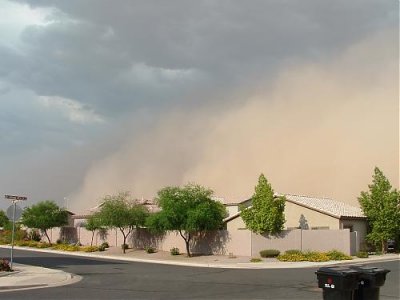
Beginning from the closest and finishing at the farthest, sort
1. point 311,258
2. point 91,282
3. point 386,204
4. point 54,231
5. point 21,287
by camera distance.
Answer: point 21,287 → point 91,282 → point 311,258 → point 386,204 → point 54,231

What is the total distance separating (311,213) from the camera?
45875 millimetres

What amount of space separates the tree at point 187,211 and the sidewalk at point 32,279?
16.4 m

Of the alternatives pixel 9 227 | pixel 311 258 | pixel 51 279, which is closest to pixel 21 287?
pixel 51 279

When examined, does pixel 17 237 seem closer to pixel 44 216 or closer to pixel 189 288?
pixel 44 216

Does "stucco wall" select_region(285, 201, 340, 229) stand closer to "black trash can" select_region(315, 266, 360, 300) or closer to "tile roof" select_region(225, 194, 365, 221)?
"tile roof" select_region(225, 194, 365, 221)

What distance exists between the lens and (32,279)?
2238cm

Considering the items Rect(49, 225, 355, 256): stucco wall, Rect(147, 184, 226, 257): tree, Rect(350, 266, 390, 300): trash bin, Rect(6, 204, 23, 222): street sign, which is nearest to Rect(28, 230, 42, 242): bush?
Rect(49, 225, 355, 256): stucco wall

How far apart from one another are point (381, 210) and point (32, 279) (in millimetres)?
31675

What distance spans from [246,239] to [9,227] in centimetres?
5158

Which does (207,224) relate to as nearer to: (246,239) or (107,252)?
(246,239)

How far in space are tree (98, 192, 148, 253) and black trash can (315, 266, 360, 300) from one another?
4043cm

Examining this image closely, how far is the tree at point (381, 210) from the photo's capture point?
147 feet

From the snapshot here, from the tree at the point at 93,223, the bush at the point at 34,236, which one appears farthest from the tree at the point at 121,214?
the bush at the point at 34,236

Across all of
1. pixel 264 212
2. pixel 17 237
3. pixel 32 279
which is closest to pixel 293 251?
pixel 264 212
